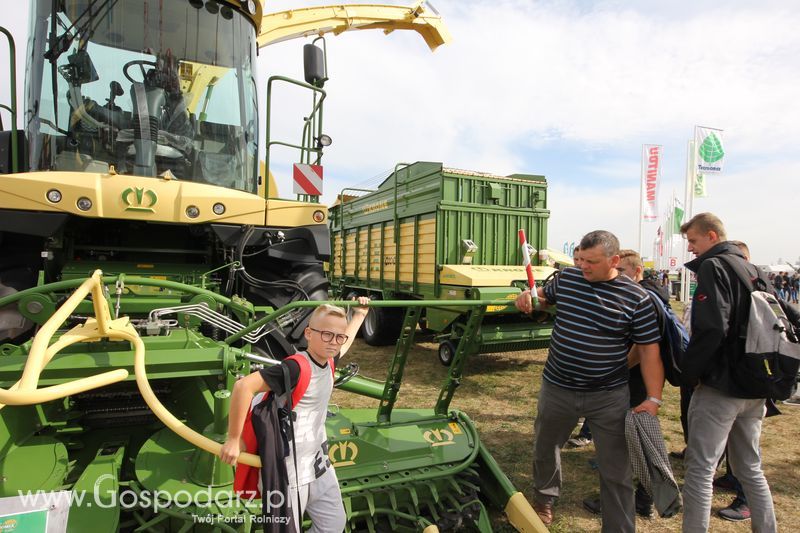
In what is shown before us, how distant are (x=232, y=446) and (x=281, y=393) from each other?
0.23 metres

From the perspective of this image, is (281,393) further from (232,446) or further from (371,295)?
(371,295)

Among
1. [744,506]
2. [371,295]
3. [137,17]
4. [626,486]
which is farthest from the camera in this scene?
[371,295]

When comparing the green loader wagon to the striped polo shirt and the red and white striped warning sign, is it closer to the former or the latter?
the red and white striped warning sign

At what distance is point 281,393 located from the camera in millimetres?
1658

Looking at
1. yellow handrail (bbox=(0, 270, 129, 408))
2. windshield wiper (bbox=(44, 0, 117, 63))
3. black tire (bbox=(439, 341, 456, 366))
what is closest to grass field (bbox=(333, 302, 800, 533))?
black tire (bbox=(439, 341, 456, 366))

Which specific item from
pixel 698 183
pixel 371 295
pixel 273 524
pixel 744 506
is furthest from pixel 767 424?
pixel 698 183

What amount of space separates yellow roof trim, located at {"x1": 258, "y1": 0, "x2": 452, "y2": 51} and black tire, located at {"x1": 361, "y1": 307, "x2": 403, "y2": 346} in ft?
15.1

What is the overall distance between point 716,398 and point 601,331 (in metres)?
0.65

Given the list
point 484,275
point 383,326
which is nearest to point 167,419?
point 484,275

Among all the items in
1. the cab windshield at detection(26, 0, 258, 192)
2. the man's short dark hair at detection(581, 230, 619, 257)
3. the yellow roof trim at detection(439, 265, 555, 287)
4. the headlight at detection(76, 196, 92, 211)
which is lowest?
the yellow roof trim at detection(439, 265, 555, 287)

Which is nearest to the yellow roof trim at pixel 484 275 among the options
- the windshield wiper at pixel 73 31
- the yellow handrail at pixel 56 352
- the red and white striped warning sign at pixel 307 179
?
the red and white striped warning sign at pixel 307 179

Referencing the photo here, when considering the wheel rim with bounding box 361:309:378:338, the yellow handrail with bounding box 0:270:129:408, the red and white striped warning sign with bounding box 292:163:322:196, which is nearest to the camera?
the yellow handrail with bounding box 0:270:129:408

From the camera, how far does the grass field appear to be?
3.00 m

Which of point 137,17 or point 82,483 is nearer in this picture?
point 82,483
